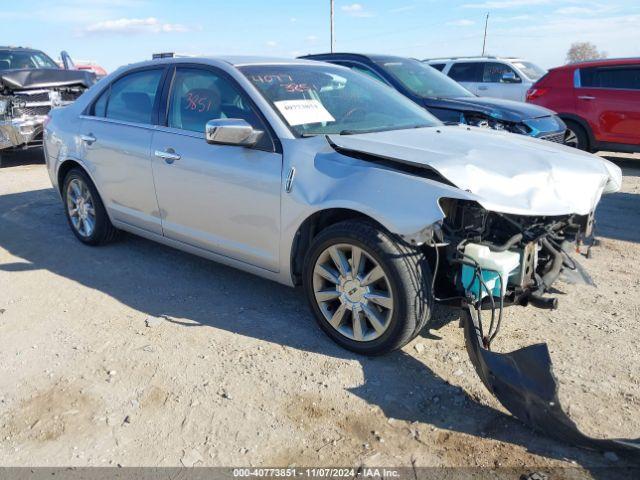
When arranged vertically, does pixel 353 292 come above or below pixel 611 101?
below

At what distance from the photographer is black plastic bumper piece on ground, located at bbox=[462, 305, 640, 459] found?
254cm

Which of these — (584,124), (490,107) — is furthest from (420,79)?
(584,124)

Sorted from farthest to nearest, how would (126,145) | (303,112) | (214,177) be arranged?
(126,145) → (214,177) → (303,112)

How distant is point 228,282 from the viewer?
15.1 feet

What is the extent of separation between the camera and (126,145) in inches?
183

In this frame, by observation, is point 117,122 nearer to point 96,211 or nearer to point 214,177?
point 96,211

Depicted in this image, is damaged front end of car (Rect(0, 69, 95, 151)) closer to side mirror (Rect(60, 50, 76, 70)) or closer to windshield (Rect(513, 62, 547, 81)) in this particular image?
side mirror (Rect(60, 50, 76, 70))

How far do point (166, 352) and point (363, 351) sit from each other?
3.98ft

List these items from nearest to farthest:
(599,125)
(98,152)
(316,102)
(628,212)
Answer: (316,102) → (98,152) → (628,212) → (599,125)

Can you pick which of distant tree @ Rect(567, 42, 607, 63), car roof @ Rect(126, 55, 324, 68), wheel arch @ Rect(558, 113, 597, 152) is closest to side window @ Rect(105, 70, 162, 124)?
car roof @ Rect(126, 55, 324, 68)

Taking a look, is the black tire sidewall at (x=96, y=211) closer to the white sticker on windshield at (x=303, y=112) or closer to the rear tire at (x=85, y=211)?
the rear tire at (x=85, y=211)

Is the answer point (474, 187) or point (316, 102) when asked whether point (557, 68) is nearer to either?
point (316, 102)

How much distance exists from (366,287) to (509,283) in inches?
33.4

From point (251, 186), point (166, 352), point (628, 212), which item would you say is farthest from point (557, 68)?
point (166, 352)
